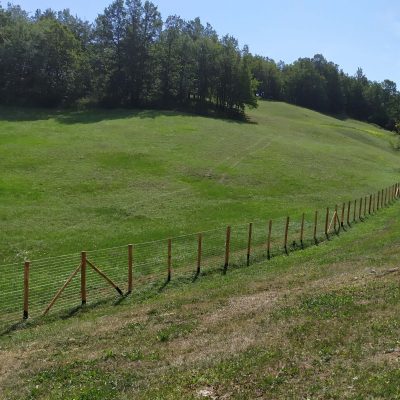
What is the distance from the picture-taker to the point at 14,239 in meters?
32.7

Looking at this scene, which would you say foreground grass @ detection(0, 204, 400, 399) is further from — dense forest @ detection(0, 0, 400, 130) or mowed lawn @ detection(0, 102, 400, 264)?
dense forest @ detection(0, 0, 400, 130)

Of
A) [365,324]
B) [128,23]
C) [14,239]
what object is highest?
[128,23]

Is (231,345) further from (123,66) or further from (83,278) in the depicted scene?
(123,66)

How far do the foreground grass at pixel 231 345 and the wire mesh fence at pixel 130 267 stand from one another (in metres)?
1.88

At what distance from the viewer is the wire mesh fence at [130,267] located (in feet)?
72.3

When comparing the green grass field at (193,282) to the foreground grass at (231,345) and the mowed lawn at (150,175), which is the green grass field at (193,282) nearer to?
the foreground grass at (231,345)

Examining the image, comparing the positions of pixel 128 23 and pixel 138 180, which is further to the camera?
pixel 128 23

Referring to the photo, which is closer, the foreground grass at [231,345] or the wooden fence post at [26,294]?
the foreground grass at [231,345]

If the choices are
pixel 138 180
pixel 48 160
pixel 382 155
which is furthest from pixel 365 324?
pixel 382 155

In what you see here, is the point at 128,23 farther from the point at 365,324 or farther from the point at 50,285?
the point at 365,324

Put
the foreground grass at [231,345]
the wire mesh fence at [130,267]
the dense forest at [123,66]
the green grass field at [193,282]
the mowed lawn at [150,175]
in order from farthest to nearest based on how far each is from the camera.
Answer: the dense forest at [123,66] < the mowed lawn at [150,175] < the wire mesh fence at [130,267] < the green grass field at [193,282] < the foreground grass at [231,345]

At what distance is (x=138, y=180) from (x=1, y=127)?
95.4 feet

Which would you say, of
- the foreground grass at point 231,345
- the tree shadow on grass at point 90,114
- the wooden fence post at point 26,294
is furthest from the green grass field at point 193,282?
the tree shadow on grass at point 90,114

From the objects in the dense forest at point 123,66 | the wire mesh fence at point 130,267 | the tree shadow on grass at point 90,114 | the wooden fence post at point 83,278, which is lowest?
the wire mesh fence at point 130,267
